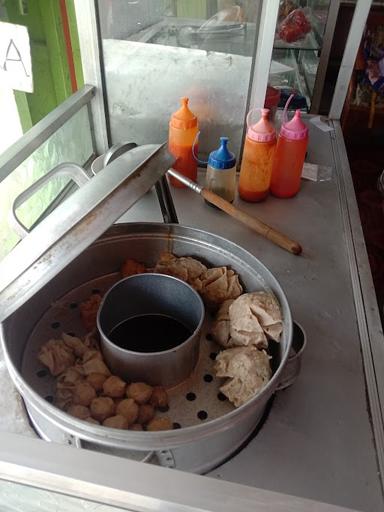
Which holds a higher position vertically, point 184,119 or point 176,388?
point 184,119

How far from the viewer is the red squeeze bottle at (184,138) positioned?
0.85 meters

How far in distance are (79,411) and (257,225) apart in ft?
1.60

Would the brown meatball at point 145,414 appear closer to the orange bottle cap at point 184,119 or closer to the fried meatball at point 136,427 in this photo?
the fried meatball at point 136,427

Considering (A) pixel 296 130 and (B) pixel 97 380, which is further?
(A) pixel 296 130

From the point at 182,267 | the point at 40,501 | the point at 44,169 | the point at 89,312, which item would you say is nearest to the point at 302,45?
the point at 44,169

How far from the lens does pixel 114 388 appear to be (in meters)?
0.51

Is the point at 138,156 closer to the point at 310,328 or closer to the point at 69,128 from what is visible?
the point at 310,328

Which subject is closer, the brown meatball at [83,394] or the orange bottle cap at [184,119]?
the brown meatball at [83,394]

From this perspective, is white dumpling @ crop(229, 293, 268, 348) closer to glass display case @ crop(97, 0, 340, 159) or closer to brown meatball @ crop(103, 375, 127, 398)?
brown meatball @ crop(103, 375, 127, 398)

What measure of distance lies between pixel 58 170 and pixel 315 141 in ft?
2.85

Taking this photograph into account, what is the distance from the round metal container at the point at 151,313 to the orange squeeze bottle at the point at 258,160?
15.2 inches

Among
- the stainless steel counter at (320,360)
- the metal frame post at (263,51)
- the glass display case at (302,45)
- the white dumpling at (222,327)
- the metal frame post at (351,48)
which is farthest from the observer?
the glass display case at (302,45)

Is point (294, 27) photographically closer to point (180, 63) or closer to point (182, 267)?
point (180, 63)

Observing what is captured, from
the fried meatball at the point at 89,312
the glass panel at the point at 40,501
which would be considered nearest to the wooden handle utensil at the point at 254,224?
the fried meatball at the point at 89,312
